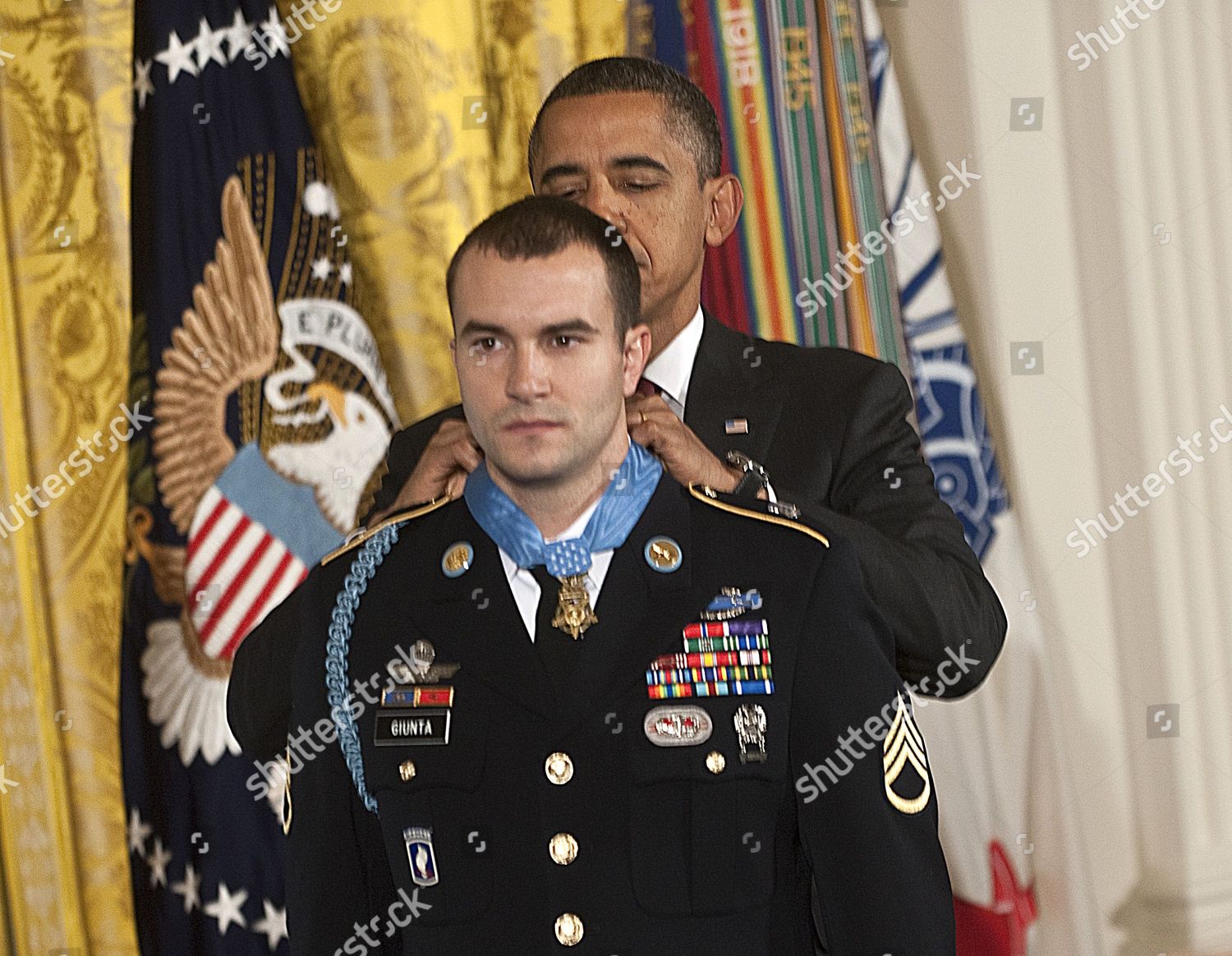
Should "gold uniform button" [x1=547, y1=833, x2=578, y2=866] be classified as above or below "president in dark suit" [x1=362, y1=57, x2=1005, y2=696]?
below

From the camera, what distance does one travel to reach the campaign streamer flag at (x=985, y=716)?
8.28 feet

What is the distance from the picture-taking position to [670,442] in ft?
4.58

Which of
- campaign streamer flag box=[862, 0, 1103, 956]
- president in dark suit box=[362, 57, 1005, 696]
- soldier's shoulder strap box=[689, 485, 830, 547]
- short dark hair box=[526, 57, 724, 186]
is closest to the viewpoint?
soldier's shoulder strap box=[689, 485, 830, 547]

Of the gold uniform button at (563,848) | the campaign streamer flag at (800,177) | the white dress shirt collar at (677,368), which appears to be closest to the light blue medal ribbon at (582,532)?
the gold uniform button at (563,848)

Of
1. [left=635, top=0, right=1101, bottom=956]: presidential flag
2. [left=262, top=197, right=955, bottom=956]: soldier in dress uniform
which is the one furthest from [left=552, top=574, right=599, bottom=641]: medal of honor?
[left=635, top=0, right=1101, bottom=956]: presidential flag

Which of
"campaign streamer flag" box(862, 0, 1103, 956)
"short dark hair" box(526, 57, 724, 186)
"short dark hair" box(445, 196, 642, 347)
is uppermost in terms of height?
"short dark hair" box(526, 57, 724, 186)

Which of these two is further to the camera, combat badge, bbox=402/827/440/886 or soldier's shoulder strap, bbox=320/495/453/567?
soldier's shoulder strap, bbox=320/495/453/567

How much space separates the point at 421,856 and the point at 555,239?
23.1 inches

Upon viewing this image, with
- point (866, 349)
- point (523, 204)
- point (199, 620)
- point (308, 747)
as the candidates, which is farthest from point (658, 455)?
point (199, 620)

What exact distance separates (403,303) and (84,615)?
815 mm

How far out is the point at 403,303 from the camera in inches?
101

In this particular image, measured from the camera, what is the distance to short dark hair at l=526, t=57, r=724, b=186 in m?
1.58

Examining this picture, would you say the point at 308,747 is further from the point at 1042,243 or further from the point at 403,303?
the point at 1042,243

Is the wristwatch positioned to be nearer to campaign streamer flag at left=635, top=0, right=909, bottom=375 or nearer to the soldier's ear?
the soldier's ear
